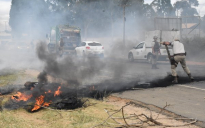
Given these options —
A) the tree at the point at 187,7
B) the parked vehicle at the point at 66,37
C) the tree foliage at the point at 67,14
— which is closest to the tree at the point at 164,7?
the tree at the point at 187,7

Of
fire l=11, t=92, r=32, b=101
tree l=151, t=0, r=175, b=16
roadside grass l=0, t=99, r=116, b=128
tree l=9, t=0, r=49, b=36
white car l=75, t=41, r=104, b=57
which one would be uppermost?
tree l=151, t=0, r=175, b=16

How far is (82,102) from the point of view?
575 centimetres

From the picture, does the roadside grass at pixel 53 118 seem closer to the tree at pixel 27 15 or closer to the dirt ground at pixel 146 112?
the dirt ground at pixel 146 112

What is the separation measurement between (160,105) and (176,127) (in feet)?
5.07

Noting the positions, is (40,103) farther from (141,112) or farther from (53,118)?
(141,112)

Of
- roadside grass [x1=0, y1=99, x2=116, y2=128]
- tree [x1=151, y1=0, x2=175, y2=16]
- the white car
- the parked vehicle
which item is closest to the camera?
roadside grass [x1=0, y1=99, x2=116, y2=128]

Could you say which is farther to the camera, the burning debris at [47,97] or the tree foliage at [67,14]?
the tree foliage at [67,14]

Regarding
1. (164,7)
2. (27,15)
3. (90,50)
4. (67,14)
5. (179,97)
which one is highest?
(164,7)

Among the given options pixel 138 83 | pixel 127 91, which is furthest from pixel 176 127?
pixel 138 83

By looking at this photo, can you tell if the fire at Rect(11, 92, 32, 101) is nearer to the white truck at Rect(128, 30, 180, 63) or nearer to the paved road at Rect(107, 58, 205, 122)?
the paved road at Rect(107, 58, 205, 122)

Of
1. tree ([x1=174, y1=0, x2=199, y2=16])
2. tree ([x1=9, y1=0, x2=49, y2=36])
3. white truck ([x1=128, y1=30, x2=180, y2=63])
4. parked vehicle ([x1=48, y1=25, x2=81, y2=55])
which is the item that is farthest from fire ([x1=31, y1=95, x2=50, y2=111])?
tree ([x1=174, y1=0, x2=199, y2=16])

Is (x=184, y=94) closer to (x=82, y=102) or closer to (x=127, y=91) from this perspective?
(x=127, y=91)

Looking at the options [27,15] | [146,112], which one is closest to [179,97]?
[146,112]

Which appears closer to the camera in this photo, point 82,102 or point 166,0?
point 82,102
